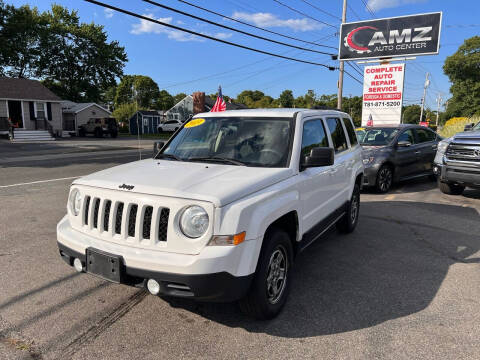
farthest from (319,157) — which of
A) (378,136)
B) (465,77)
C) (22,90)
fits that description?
(465,77)

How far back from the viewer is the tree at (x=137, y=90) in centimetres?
7662

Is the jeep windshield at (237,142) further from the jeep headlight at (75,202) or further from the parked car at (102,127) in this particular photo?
the parked car at (102,127)

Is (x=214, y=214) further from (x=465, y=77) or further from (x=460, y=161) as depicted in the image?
(x=465, y=77)

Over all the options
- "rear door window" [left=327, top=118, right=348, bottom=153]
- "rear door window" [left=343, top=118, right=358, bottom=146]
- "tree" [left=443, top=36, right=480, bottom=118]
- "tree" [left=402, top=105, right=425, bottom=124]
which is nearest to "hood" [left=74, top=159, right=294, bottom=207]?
"rear door window" [left=327, top=118, right=348, bottom=153]

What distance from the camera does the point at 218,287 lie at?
2543 mm

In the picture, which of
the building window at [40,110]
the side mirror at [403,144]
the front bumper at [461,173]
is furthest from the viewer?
the building window at [40,110]

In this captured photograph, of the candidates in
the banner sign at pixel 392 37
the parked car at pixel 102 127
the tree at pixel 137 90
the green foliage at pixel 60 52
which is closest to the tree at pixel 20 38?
the green foliage at pixel 60 52

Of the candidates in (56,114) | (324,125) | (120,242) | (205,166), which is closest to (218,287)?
(120,242)

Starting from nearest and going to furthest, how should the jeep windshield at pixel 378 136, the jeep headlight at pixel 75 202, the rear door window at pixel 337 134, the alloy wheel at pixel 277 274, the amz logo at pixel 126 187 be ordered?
the amz logo at pixel 126 187 → the alloy wheel at pixel 277 274 → the jeep headlight at pixel 75 202 → the rear door window at pixel 337 134 → the jeep windshield at pixel 378 136

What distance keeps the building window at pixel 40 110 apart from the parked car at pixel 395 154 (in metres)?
34.2

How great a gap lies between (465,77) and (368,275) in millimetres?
74255

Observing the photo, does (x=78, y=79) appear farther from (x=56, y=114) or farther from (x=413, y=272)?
(x=413, y=272)

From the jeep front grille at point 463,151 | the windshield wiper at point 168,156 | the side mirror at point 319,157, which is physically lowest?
the jeep front grille at point 463,151

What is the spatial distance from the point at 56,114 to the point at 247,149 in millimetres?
38470
